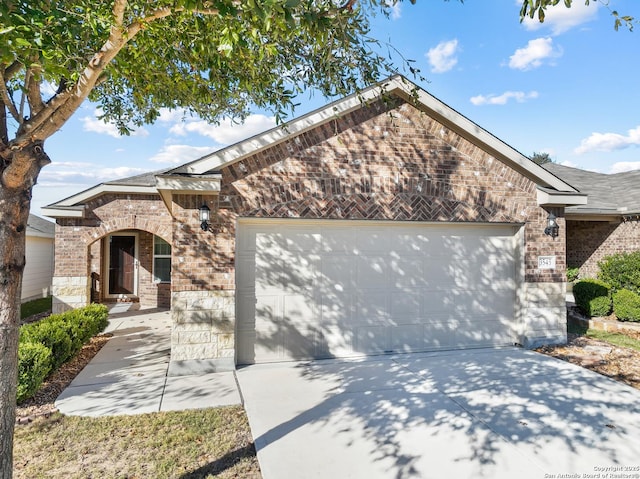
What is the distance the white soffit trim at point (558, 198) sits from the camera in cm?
768

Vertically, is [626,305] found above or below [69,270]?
below

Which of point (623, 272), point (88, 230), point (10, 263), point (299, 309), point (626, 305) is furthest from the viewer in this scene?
point (88, 230)

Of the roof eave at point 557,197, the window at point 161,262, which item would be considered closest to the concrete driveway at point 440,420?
the roof eave at point 557,197

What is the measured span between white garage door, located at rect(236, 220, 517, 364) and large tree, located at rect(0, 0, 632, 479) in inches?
100

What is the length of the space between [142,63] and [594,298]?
37.8ft

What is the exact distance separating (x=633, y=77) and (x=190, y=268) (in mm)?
11836

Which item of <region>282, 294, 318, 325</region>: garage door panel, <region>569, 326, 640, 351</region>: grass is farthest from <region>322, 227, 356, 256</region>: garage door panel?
<region>569, 326, 640, 351</region>: grass

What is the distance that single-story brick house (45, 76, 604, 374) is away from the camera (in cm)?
632

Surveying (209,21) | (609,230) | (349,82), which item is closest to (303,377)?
(349,82)

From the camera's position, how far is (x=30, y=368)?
5113 mm

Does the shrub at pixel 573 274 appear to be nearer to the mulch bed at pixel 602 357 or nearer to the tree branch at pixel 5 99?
the mulch bed at pixel 602 357

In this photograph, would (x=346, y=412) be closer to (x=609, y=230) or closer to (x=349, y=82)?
(x=349, y=82)

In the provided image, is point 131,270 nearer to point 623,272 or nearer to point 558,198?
point 558,198

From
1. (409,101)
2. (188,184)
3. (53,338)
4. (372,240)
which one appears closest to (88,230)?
(53,338)
